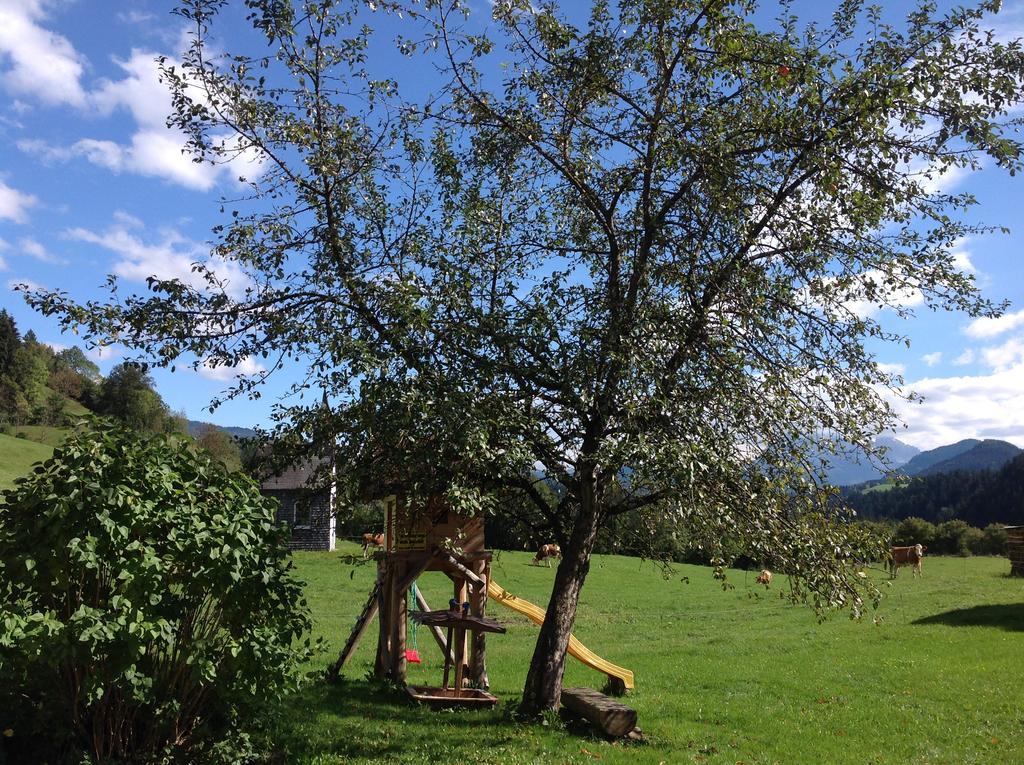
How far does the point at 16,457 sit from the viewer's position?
168 ft

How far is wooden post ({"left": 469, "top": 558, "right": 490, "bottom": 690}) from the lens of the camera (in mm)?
14320

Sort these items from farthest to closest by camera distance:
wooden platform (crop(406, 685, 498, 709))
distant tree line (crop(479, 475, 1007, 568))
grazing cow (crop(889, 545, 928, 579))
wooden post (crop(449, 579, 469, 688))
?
grazing cow (crop(889, 545, 928, 579)), wooden post (crop(449, 579, 469, 688)), wooden platform (crop(406, 685, 498, 709)), distant tree line (crop(479, 475, 1007, 568))

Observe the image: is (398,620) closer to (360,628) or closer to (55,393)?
(360,628)

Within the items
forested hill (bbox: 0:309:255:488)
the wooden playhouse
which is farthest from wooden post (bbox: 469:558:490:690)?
forested hill (bbox: 0:309:255:488)

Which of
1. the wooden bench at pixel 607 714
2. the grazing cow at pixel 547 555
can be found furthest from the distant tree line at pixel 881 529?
the grazing cow at pixel 547 555

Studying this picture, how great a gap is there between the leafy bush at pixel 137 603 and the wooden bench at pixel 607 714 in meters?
4.89

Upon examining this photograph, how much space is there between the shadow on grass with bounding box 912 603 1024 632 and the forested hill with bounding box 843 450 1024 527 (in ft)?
236

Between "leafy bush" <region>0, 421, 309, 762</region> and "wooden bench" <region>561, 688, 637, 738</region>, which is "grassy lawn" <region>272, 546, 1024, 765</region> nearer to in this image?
"wooden bench" <region>561, 688, 637, 738</region>

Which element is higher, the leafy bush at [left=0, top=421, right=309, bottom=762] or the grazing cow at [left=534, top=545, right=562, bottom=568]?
the leafy bush at [left=0, top=421, right=309, bottom=762]

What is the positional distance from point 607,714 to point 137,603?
6761 millimetres

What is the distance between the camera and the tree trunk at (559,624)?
39.9 feet

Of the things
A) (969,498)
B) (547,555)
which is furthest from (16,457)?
(969,498)

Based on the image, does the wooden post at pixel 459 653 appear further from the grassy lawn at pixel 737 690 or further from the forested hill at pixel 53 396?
the forested hill at pixel 53 396

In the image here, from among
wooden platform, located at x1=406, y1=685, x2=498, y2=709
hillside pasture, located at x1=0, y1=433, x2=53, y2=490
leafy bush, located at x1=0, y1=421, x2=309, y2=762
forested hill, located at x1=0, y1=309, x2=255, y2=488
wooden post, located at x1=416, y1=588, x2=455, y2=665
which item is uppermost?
forested hill, located at x1=0, y1=309, x2=255, y2=488
